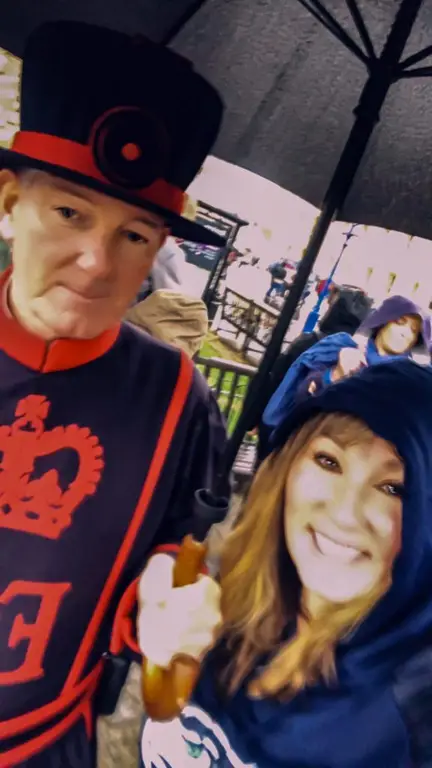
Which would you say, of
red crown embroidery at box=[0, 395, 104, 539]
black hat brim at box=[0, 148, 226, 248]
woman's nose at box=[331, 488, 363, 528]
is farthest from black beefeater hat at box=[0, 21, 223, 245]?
woman's nose at box=[331, 488, 363, 528]

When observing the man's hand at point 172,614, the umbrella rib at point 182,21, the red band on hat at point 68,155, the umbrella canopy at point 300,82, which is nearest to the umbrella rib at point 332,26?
the umbrella canopy at point 300,82

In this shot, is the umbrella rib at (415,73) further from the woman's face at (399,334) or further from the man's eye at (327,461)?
the man's eye at (327,461)

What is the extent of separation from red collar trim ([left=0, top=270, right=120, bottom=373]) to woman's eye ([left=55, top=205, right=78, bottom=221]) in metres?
0.09

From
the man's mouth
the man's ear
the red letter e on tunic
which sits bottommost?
the red letter e on tunic

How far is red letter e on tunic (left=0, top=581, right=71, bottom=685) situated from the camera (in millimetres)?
697

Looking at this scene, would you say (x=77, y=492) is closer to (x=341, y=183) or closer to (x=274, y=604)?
(x=274, y=604)

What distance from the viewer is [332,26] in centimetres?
59

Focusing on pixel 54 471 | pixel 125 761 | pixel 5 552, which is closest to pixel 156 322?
pixel 54 471

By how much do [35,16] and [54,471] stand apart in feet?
1.51

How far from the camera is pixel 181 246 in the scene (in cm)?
66

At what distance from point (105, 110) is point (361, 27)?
9.8 inches

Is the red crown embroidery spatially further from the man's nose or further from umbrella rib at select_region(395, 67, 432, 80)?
umbrella rib at select_region(395, 67, 432, 80)

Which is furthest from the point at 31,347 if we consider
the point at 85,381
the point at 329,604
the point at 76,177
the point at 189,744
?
the point at 189,744

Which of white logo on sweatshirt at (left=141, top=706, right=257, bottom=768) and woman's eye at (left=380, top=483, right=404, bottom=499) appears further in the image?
white logo on sweatshirt at (left=141, top=706, right=257, bottom=768)
